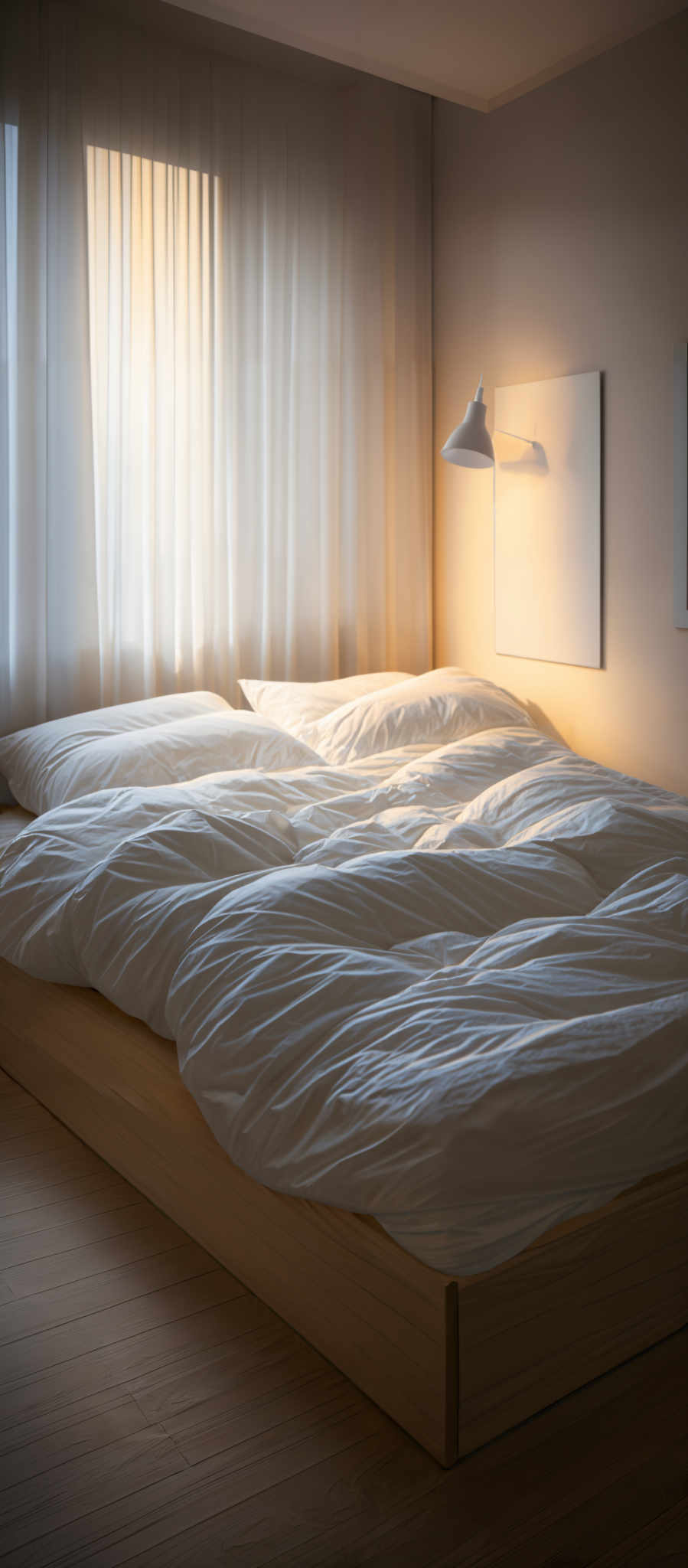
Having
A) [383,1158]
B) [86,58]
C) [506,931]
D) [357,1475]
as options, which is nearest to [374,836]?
[506,931]

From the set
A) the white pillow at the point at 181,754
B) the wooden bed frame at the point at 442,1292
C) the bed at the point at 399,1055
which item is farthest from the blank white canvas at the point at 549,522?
the wooden bed frame at the point at 442,1292

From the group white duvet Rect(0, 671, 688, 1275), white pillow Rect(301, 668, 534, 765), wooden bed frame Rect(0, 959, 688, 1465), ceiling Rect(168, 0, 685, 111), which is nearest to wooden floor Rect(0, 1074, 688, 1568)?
wooden bed frame Rect(0, 959, 688, 1465)

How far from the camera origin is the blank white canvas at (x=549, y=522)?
11.3 ft

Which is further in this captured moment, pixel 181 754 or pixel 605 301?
pixel 605 301

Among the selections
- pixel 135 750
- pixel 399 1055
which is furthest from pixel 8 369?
pixel 399 1055

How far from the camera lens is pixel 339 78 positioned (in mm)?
3762

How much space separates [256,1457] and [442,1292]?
343 mm

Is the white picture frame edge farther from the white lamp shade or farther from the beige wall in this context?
the white lamp shade

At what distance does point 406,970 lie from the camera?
5.44 ft

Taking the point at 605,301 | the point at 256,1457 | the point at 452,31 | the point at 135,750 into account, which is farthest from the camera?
the point at 605,301

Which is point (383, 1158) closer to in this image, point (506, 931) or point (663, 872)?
point (506, 931)

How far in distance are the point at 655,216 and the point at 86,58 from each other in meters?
1.69

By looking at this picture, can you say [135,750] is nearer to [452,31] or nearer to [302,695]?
[302,695]

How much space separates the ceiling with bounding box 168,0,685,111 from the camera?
103 inches
